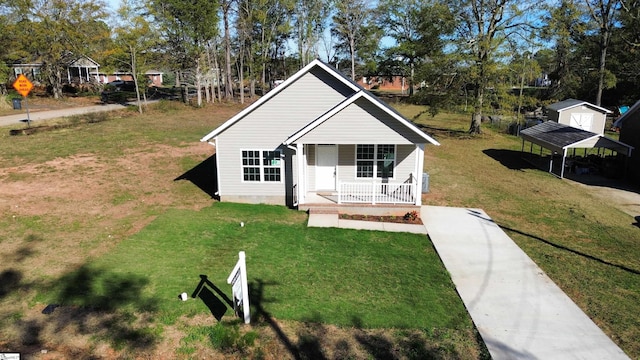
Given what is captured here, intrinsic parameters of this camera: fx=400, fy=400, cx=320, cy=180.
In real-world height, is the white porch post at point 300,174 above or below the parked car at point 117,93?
below

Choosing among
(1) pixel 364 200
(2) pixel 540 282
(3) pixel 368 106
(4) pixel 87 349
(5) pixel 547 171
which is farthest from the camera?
(5) pixel 547 171

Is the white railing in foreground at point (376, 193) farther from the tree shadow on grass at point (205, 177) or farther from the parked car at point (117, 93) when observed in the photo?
the parked car at point (117, 93)

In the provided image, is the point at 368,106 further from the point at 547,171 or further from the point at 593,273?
the point at 547,171

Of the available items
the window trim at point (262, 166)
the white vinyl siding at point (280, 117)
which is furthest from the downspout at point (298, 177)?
the window trim at point (262, 166)

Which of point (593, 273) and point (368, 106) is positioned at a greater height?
point (368, 106)

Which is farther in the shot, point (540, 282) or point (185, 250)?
point (185, 250)

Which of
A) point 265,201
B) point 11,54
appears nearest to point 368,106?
Answer: point 265,201

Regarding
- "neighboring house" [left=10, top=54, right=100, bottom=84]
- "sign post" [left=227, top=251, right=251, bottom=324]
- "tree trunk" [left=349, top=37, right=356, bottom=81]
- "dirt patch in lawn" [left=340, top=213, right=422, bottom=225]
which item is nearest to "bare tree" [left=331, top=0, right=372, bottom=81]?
"tree trunk" [left=349, top=37, right=356, bottom=81]
